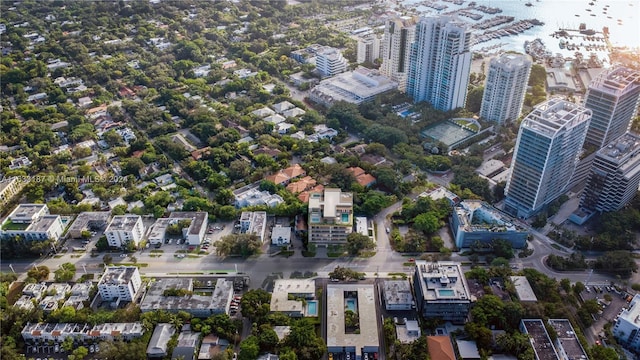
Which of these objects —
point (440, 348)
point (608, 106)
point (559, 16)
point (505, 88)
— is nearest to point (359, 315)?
point (440, 348)

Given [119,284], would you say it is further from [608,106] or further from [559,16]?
[559,16]

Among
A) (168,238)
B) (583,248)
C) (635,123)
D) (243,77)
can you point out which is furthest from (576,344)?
(243,77)

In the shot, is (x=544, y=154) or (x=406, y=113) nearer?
(x=544, y=154)

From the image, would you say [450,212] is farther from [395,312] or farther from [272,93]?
[272,93]

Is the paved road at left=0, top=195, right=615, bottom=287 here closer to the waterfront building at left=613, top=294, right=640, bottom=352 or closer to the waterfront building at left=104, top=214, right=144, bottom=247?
the waterfront building at left=104, top=214, right=144, bottom=247

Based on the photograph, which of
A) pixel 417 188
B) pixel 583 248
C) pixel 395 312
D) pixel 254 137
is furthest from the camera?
pixel 254 137

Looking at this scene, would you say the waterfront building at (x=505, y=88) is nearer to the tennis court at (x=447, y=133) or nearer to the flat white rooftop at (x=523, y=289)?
the tennis court at (x=447, y=133)

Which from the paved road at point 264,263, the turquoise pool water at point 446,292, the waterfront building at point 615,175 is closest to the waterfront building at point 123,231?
the paved road at point 264,263
